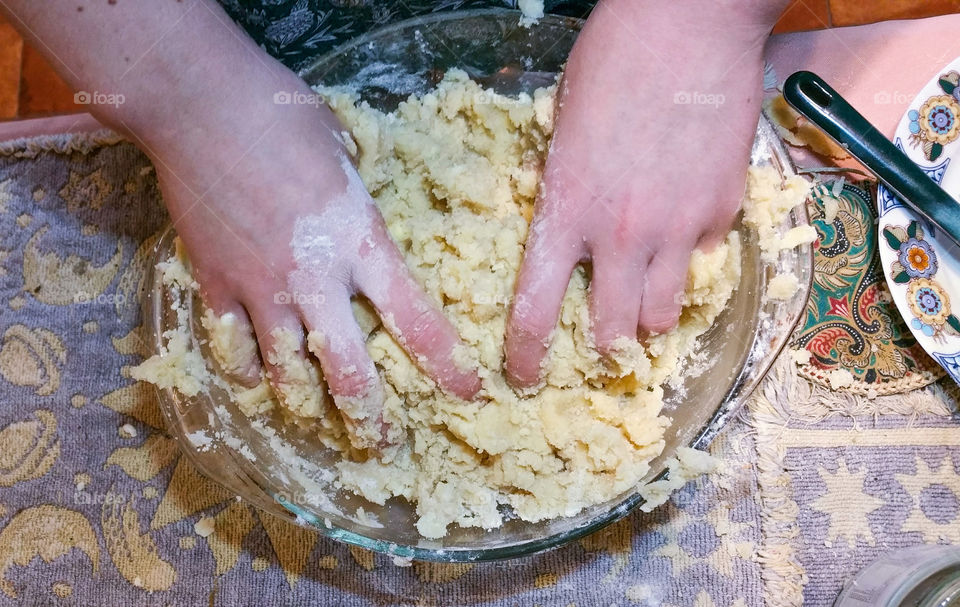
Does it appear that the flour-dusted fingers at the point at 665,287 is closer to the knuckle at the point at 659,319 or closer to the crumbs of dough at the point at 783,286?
the knuckle at the point at 659,319

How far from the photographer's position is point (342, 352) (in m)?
0.81

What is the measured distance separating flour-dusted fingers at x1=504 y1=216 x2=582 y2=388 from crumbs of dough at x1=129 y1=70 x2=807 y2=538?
3cm

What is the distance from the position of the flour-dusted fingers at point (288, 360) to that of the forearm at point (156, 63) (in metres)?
0.20

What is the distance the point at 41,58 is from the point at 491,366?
0.93 m

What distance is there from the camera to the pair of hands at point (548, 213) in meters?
0.76

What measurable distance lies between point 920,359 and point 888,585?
0.32m

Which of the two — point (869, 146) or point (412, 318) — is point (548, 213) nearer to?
point (412, 318)

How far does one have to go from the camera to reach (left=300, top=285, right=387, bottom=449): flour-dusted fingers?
2.63 feet

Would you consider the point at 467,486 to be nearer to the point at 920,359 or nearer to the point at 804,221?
the point at 804,221

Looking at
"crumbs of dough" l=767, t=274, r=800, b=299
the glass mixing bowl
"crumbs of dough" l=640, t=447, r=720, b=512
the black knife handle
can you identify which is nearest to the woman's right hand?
the glass mixing bowl

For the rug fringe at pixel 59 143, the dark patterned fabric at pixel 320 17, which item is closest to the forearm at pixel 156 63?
the dark patterned fabric at pixel 320 17

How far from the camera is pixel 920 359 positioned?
1055mm

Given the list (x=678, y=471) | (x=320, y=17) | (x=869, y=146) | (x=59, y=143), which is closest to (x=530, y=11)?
(x=320, y=17)

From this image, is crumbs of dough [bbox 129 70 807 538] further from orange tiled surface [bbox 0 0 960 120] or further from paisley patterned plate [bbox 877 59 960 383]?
orange tiled surface [bbox 0 0 960 120]
